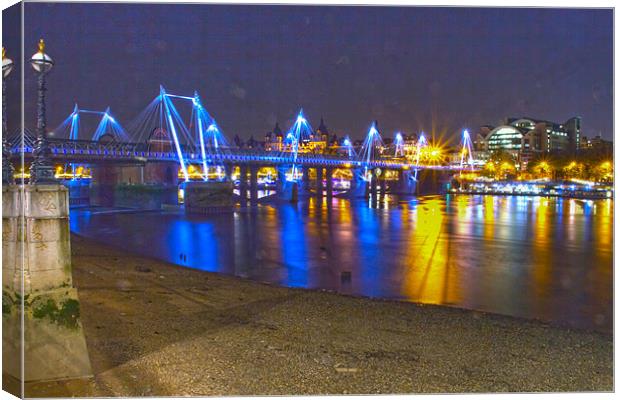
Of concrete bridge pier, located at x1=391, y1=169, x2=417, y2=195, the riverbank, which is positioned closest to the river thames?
the riverbank

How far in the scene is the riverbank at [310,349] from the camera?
3.09 metres

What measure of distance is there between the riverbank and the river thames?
2.11m

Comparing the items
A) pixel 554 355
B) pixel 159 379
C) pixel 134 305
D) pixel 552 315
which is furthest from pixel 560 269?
pixel 159 379

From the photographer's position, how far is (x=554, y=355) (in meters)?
3.98

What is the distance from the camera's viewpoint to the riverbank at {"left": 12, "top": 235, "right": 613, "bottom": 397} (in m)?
3.09

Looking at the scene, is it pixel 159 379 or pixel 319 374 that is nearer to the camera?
pixel 159 379

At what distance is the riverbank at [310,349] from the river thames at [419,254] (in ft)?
6.92

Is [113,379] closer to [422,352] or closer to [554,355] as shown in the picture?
[422,352]

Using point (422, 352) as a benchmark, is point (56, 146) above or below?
above

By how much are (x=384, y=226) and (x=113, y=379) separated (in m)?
20.0

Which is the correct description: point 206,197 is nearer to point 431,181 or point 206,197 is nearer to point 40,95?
point 40,95

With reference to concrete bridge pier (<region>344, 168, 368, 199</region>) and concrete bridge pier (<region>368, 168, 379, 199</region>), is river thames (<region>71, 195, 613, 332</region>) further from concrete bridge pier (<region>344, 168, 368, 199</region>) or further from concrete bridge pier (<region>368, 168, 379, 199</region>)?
concrete bridge pier (<region>368, 168, 379, 199</region>)

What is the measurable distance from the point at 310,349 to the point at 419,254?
34.0ft

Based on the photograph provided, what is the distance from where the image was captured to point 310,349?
12.6ft
